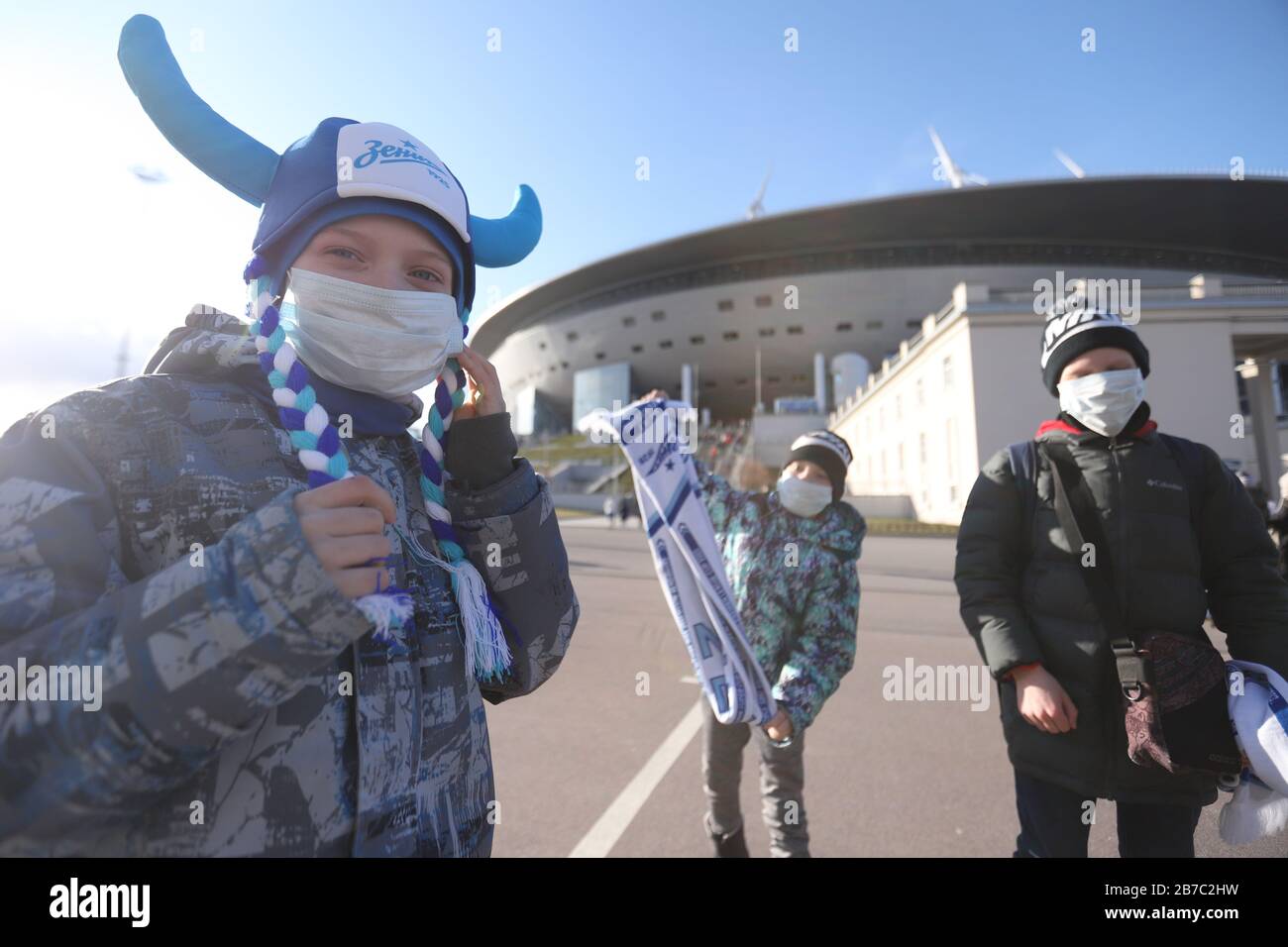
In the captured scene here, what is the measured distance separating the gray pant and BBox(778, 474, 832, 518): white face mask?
1.02 meters

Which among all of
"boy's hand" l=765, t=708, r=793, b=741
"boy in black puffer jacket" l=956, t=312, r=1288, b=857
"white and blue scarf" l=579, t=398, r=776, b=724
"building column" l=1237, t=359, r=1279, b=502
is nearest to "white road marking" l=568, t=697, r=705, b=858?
"white and blue scarf" l=579, t=398, r=776, b=724

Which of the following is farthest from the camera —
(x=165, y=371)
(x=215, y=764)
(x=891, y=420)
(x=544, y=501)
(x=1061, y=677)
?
(x=891, y=420)

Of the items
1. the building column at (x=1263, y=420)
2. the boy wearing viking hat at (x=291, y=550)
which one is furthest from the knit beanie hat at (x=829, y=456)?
the building column at (x=1263, y=420)

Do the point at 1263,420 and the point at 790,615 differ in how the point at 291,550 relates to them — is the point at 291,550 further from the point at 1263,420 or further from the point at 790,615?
the point at 1263,420

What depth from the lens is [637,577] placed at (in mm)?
12023

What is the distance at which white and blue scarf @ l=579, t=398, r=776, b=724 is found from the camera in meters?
2.55

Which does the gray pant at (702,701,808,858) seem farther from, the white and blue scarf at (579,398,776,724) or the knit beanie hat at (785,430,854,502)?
the knit beanie hat at (785,430,854,502)

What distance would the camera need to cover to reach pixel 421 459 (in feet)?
4.21

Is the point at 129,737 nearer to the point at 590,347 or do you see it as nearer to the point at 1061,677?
the point at 1061,677

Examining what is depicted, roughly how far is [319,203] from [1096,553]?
2.52m

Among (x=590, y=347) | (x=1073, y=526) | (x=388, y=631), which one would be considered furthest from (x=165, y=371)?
(x=590, y=347)

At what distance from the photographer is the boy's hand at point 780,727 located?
2.48 m

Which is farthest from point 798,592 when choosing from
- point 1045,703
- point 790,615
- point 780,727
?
point 1045,703
